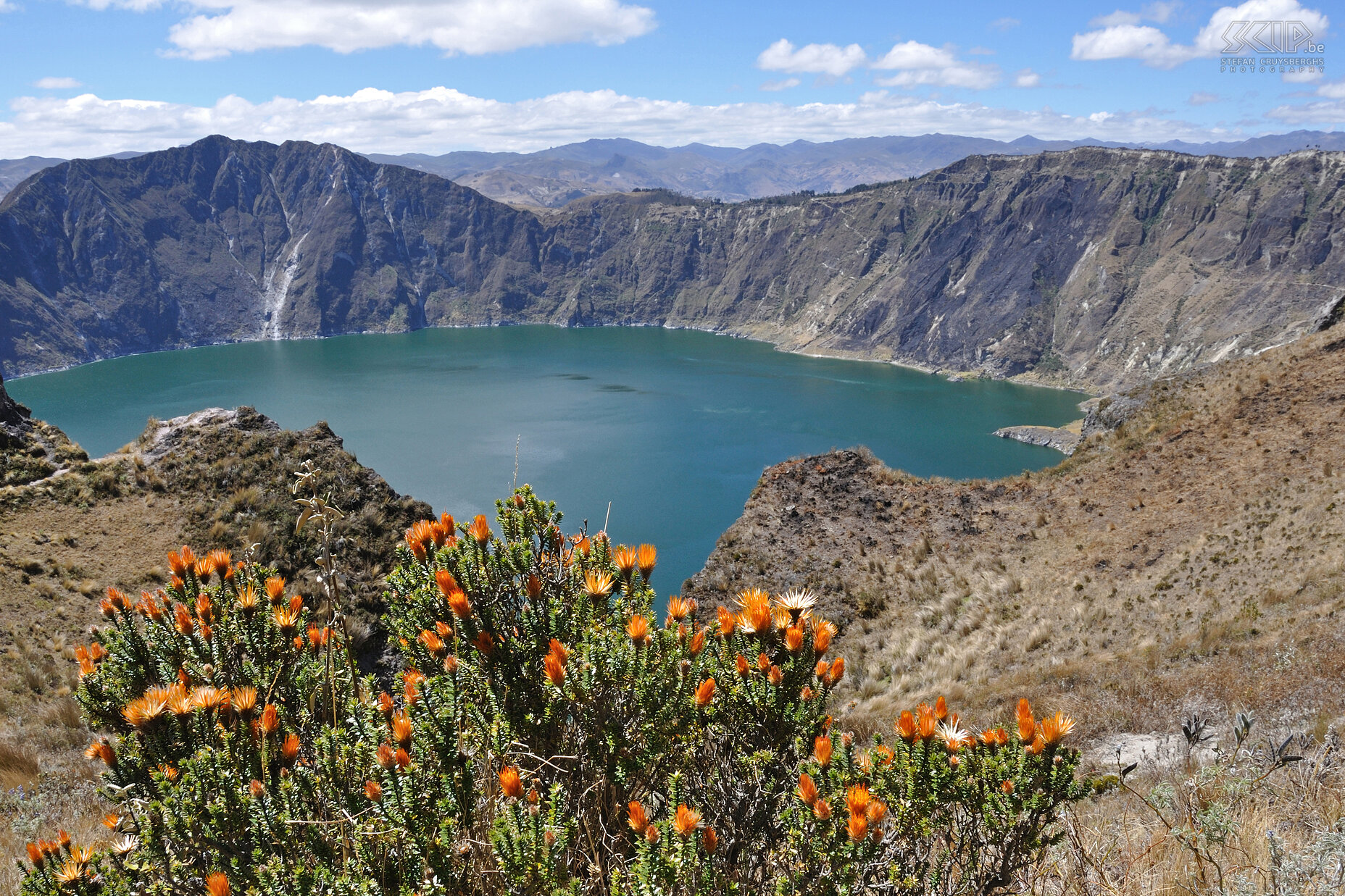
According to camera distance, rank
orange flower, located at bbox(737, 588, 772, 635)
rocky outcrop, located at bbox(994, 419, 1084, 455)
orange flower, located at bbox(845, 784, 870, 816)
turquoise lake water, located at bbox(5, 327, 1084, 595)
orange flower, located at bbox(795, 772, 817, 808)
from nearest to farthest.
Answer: orange flower, located at bbox(845, 784, 870, 816)
orange flower, located at bbox(795, 772, 817, 808)
orange flower, located at bbox(737, 588, 772, 635)
turquoise lake water, located at bbox(5, 327, 1084, 595)
rocky outcrop, located at bbox(994, 419, 1084, 455)

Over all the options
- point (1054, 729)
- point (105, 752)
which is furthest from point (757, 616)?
point (105, 752)

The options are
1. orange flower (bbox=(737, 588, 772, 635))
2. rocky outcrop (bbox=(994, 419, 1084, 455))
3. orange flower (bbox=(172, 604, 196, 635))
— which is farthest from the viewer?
rocky outcrop (bbox=(994, 419, 1084, 455))

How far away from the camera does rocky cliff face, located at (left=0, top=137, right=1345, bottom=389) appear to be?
327ft

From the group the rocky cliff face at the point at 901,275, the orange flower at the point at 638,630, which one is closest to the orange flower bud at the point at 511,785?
the orange flower at the point at 638,630

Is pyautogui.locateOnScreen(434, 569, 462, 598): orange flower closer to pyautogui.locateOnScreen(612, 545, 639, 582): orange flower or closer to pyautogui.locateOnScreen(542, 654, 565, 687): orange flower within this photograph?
pyautogui.locateOnScreen(542, 654, 565, 687): orange flower

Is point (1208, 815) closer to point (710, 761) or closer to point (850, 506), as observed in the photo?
point (710, 761)

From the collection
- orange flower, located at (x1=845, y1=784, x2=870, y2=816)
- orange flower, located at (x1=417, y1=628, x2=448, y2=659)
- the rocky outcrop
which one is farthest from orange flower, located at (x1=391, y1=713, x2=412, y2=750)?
the rocky outcrop

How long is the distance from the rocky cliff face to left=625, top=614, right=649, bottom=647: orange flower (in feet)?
276

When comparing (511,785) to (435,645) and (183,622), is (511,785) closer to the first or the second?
(435,645)

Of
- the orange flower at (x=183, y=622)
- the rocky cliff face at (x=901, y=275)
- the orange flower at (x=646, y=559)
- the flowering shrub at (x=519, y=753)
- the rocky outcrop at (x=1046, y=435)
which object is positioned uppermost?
the rocky cliff face at (x=901, y=275)

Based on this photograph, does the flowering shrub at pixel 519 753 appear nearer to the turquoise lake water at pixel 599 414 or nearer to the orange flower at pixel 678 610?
the orange flower at pixel 678 610

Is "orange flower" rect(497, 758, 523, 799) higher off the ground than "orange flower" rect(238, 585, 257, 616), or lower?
lower

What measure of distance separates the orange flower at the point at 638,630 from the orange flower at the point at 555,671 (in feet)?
0.84

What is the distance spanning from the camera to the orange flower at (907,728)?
2.25m
